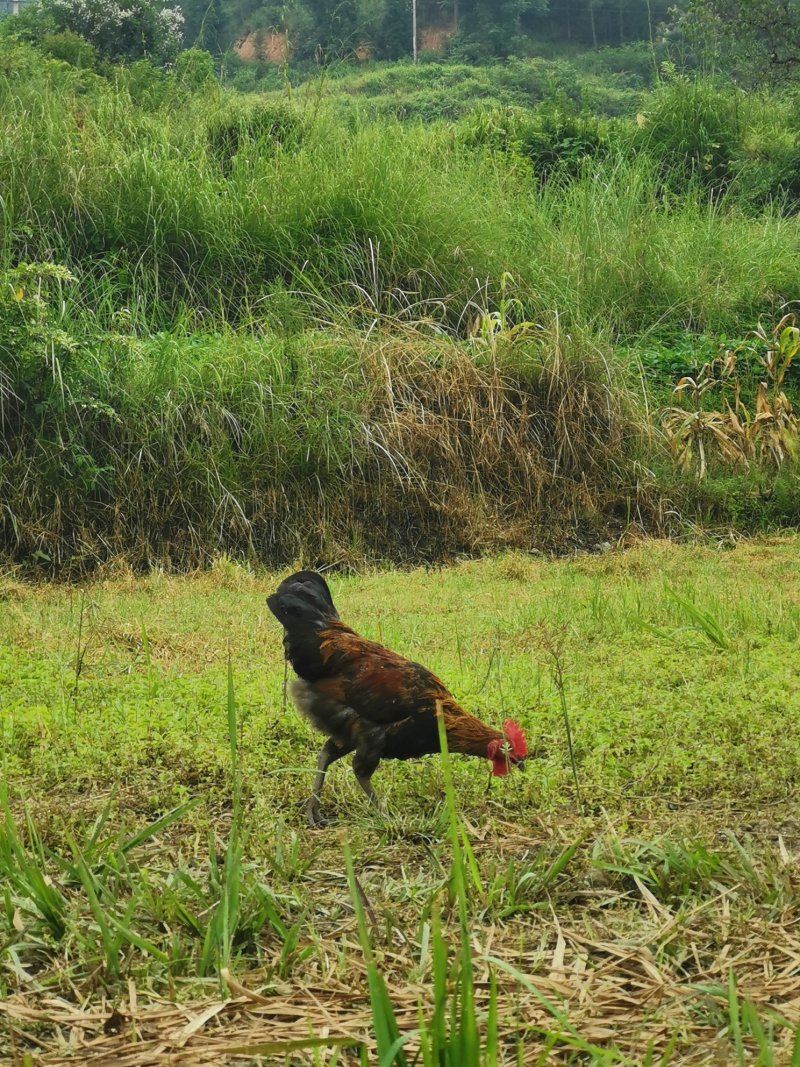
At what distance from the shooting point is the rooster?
10.6 ft

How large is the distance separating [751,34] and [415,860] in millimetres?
19798

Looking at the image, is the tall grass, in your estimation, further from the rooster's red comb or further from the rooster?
the rooster's red comb

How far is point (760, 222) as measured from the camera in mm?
14117

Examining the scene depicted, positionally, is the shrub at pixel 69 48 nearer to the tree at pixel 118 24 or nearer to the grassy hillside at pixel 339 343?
the tree at pixel 118 24

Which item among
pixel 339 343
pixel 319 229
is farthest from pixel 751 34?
pixel 339 343

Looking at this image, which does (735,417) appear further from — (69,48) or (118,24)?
(118,24)

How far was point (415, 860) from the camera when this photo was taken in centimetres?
298

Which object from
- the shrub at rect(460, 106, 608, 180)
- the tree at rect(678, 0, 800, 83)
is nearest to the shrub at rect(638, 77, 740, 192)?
the shrub at rect(460, 106, 608, 180)

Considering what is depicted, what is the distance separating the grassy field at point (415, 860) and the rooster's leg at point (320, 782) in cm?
8

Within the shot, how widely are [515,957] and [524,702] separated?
5.92ft

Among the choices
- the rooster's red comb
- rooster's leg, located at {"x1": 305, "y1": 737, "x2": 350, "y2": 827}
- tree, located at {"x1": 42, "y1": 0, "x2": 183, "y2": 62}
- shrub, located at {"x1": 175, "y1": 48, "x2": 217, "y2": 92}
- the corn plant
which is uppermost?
tree, located at {"x1": 42, "y1": 0, "x2": 183, "y2": 62}

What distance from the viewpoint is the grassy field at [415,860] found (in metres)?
2.14

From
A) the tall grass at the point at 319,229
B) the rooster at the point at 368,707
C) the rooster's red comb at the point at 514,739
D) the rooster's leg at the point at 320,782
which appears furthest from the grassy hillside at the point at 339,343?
the rooster's red comb at the point at 514,739

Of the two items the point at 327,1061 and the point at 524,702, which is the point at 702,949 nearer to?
the point at 327,1061
